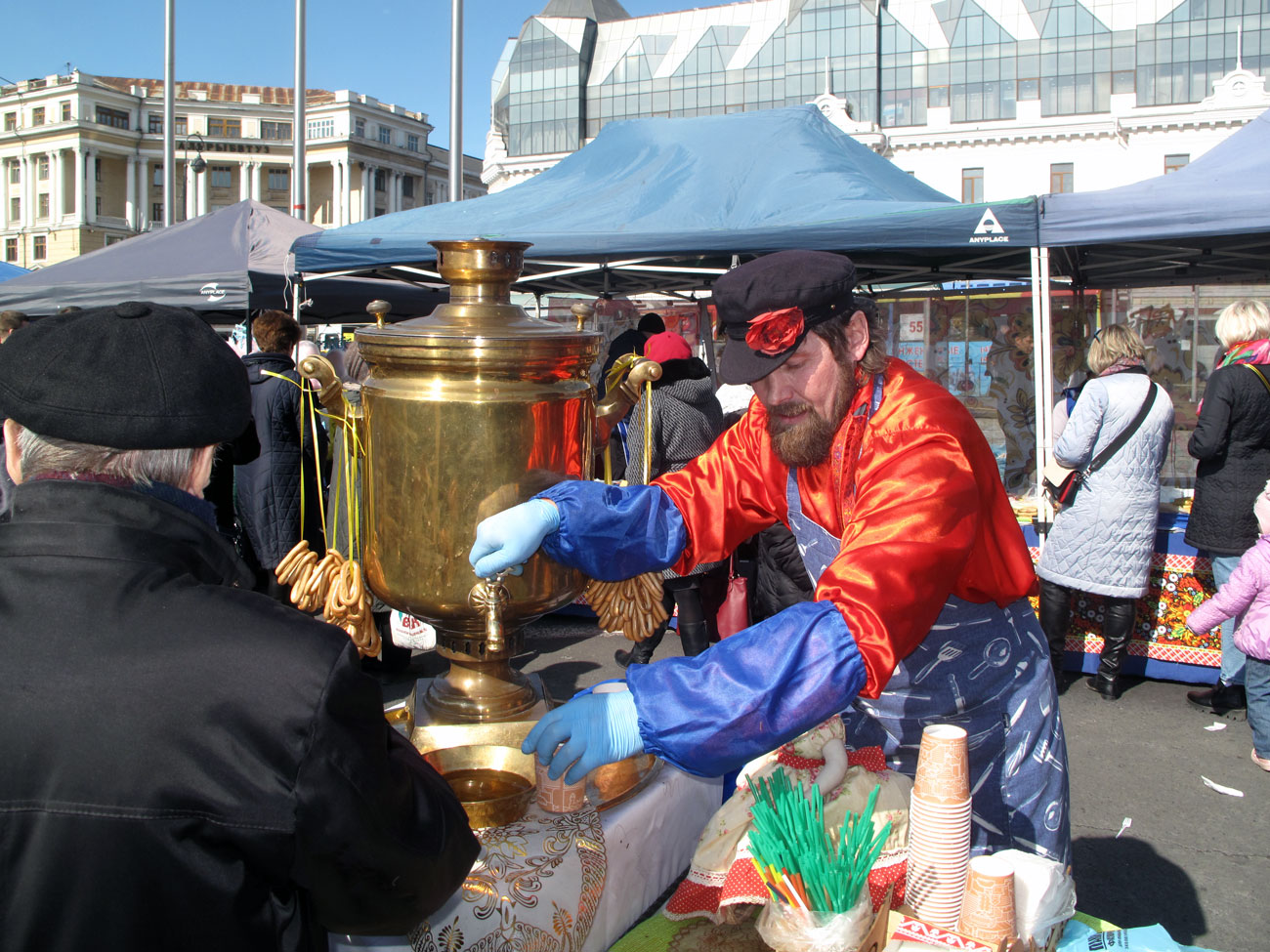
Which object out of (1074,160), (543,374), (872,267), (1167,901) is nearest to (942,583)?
(543,374)

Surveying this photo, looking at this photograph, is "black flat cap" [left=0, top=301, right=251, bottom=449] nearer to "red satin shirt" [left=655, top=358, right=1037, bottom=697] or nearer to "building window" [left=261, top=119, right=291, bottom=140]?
"red satin shirt" [left=655, top=358, right=1037, bottom=697]

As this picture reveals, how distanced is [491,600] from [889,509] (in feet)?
1.83

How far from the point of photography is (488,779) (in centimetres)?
138

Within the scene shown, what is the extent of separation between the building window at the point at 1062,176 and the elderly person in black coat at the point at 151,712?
43337 millimetres

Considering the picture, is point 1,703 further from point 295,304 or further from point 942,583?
point 295,304

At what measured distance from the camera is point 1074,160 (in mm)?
39156

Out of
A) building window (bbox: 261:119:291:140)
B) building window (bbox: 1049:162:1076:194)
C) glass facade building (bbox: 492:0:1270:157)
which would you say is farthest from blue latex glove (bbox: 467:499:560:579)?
building window (bbox: 261:119:291:140)

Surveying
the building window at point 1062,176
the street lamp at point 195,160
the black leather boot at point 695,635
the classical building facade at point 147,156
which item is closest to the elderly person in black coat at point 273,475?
the black leather boot at point 695,635

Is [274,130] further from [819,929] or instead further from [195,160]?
[819,929]

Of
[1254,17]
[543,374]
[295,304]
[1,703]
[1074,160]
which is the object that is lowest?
[1,703]

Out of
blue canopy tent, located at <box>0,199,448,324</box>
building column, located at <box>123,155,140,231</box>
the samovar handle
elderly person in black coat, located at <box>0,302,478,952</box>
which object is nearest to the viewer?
elderly person in black coat, located at <box>0,302,478,952</box>

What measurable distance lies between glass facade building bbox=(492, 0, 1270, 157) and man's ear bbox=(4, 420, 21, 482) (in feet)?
147

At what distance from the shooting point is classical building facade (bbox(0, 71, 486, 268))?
63.4m

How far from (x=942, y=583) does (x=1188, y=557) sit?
3.93 meters
